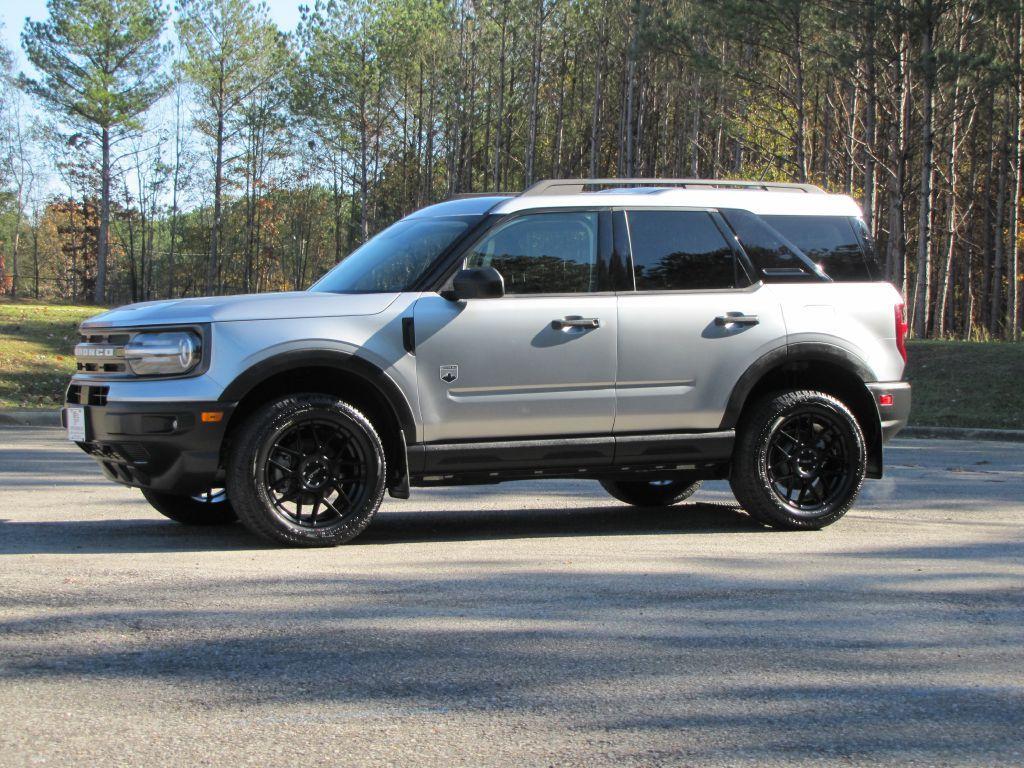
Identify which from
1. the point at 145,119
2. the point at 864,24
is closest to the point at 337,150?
the point at 145,119

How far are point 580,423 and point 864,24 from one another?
24145 mm

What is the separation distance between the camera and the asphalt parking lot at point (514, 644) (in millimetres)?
3629

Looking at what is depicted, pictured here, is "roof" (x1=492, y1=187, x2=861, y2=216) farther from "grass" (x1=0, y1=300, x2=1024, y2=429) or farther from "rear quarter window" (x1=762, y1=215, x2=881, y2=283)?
"grass" (x1=0, y1=300, x2=1024, y2=429)

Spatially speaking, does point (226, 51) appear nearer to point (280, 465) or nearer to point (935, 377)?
point (935, 377)

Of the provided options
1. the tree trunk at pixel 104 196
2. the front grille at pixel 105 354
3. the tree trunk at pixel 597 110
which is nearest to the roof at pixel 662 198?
the front grille at pixel 105 354

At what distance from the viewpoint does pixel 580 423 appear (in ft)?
23.5

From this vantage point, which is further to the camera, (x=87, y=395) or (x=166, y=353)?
(x=87, y=395)

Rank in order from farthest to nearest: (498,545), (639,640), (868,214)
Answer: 1. (868,214)
2. (498,545)
3. (639,640)

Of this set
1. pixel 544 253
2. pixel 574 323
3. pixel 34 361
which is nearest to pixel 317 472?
pixel 574 323

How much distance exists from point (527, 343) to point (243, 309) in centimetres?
161

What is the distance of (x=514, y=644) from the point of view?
4.72 m

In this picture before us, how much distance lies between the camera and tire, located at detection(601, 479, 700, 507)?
8.91 metres

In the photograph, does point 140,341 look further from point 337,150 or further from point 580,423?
point 337,150

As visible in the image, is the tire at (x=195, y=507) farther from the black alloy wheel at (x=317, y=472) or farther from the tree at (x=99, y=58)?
the tree at (x=99, y=58)
